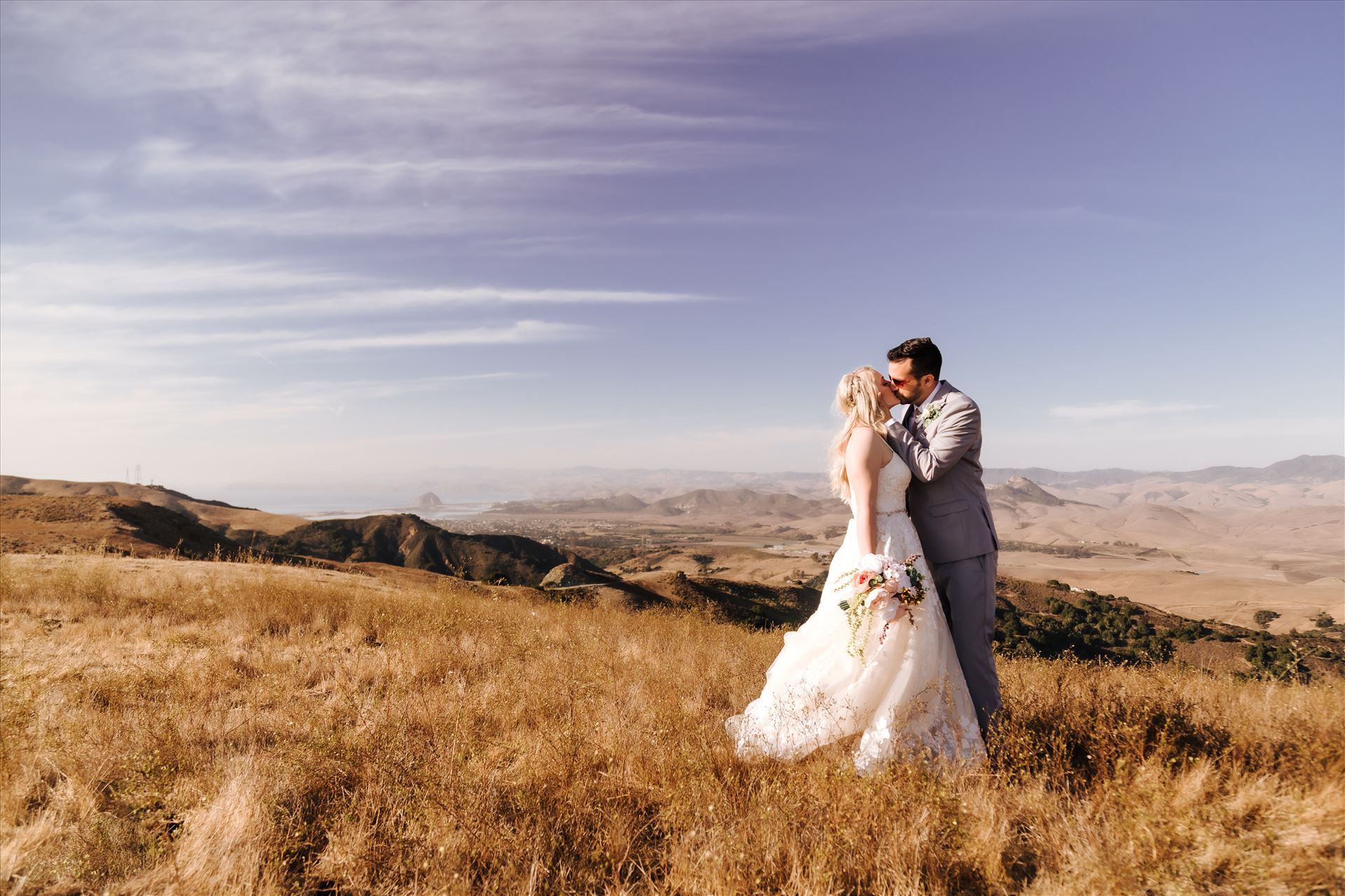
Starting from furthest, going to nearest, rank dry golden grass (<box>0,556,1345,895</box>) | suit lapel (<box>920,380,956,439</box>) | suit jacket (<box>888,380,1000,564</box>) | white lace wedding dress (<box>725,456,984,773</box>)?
suit lapel (<box>920,380,956,439</box>) < suit jacket (<box>888,380,1000,564</box>) < white lace wedding dress (<box>725,456,984,773</box>) < dry golden grass (<box>0,556,1345,895</box>)

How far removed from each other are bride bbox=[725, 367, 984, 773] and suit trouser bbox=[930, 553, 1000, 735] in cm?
10

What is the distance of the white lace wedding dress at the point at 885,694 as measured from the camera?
3.63 m

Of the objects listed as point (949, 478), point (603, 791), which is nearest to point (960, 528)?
point (949, 478)

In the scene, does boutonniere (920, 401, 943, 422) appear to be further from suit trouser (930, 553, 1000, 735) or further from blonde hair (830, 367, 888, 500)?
suit trouser (930, 553, 1000, 735)

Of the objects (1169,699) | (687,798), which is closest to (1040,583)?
(1169,699)

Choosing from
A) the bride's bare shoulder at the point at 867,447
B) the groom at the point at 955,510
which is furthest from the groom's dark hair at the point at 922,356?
the bride's bare shoulder at the point at 867,447

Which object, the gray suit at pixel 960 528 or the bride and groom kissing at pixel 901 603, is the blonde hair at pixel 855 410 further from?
the gray suit at pixel 960 528

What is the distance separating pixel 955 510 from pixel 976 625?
2.46 feet

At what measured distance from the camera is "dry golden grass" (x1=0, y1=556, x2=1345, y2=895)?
257 centimetres

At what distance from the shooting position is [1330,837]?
2.56 meters

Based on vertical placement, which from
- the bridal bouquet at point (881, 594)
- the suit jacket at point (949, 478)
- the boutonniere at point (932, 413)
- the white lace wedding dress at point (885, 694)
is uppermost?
the boutonniere at point (932, 413)

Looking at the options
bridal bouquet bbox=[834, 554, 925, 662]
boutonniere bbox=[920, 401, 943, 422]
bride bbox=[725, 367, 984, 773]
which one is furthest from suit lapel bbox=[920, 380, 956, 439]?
bridal bouquet bbox=[834, 554, 925, 662]

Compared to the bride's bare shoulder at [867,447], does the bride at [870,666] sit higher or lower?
lower

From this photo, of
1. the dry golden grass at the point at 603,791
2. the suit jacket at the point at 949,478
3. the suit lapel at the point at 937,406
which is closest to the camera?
the dry golden grass at the point at 603,791
